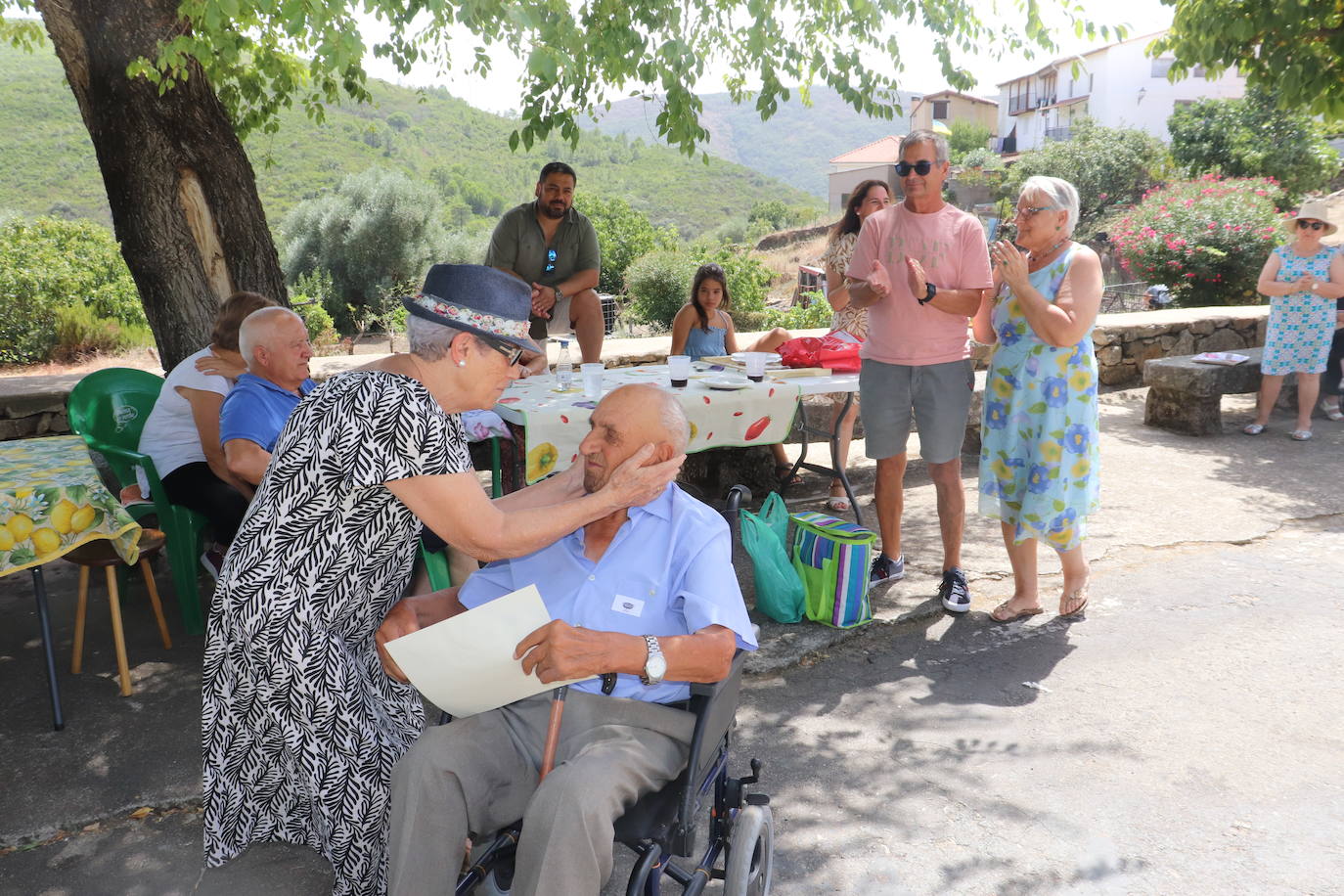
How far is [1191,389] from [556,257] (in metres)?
4.62

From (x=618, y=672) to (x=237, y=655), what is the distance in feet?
2.79

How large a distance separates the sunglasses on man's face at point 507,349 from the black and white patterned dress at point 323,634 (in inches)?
6.8

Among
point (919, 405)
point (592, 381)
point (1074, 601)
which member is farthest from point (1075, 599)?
point (592, 381)

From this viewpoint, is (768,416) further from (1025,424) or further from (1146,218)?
(1146,218)

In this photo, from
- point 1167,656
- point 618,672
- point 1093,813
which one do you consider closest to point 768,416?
point 1167,656

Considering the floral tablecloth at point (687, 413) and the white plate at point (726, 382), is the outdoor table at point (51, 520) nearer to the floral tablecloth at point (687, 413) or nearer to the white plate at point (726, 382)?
the floral tablecloth at point (687, 413)

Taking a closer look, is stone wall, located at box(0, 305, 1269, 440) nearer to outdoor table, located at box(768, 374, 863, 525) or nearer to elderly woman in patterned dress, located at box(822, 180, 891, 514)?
elderly woman in patterned dress, located at box(822, 180, 891, 514)

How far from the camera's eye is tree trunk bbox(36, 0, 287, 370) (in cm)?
434

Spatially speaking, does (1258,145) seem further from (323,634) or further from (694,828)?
(323,634)

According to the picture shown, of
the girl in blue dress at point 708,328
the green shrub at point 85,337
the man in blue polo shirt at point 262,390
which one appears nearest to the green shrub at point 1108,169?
the green shrub at point 85,337

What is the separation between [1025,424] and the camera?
3.69m

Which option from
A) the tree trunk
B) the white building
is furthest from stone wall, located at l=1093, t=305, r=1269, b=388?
the white building

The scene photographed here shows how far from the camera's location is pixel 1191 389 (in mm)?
6801

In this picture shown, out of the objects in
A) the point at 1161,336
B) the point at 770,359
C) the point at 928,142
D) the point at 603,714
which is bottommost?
the point at 603,714
